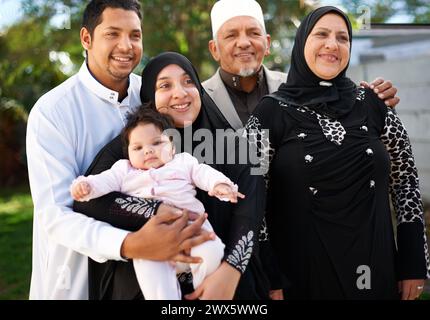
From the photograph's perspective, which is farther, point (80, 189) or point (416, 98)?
point (416, 98)

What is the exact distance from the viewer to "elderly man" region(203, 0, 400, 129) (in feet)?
11.2

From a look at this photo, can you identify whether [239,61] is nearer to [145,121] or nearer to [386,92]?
[386,92]

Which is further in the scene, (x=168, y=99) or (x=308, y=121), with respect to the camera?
(x=308, y=121)

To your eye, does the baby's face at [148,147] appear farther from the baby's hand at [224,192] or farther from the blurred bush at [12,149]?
the blurred bush at [12,149]

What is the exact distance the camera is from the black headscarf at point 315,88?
105 inches

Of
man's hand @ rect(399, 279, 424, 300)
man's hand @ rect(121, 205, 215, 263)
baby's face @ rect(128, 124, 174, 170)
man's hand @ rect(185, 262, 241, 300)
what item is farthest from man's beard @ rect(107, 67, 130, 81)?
man's hand @ rect(399, 279, 424, 300)

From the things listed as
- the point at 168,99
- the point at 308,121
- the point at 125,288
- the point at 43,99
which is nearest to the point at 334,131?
the point at 308,121

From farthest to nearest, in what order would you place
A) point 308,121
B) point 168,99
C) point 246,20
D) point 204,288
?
point 246,20 < point 308,121 < point 168,99 < point 204,288

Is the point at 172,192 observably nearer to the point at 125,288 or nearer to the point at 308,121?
the point at 125,288

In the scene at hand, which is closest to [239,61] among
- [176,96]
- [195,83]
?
[195,83]

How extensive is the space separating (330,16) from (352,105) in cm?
42

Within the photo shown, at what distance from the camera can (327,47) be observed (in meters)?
2.63

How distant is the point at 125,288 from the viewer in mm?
2322

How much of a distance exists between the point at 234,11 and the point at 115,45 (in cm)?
108
